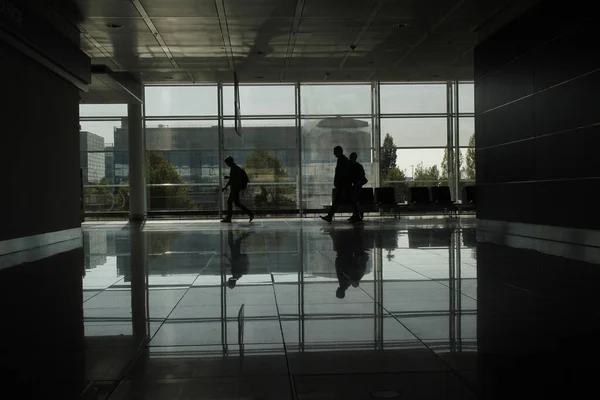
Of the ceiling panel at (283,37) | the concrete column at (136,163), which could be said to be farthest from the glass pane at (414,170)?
the concrete column at (136,163)

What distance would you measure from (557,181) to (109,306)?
703cm

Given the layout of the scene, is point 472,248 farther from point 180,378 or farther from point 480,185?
point 180,378

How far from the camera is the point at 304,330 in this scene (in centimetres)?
312

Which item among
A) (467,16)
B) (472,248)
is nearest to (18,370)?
(472,248)

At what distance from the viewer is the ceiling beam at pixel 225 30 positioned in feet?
32.6

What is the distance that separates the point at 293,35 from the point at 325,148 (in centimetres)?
978

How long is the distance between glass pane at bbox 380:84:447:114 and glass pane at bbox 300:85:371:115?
640 millimetres

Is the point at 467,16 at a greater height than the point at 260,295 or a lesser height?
greater

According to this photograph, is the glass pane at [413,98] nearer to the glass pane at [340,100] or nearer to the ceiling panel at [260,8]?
the glass pane at [340,100]

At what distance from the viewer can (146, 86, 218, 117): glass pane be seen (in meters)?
21.1

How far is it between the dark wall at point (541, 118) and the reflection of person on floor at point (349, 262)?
299 cm

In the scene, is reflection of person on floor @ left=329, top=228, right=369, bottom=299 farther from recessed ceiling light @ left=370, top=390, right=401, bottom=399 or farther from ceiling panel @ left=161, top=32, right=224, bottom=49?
ceiling panel @ left=161, top=32, right=224, bottom=49

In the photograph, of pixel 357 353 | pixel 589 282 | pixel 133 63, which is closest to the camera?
pixel 357 353

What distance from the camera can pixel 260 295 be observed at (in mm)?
4270
